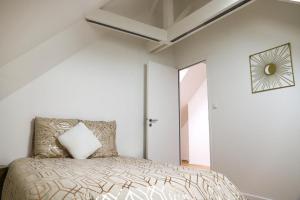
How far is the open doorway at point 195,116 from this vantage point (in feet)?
16.1

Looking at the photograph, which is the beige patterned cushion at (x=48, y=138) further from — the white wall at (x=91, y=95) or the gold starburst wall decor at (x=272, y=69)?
the gold starburst wall decor at (x=272, y=69)

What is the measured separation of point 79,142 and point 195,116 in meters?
3.37

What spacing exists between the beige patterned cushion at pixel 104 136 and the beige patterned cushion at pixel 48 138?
0.31 m

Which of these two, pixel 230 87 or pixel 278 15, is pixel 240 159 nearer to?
pixel 230 87

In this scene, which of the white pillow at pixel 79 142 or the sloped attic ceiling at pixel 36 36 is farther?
the white pillow at pixel 79 142

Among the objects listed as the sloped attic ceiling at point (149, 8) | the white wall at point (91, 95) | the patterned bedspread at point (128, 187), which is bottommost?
the patterned bedspread at point (128, 187)

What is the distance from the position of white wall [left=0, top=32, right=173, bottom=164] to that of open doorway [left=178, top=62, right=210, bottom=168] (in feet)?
4.53

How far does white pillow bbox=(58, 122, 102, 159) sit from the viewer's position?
7.56ft

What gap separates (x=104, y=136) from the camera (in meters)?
2.66

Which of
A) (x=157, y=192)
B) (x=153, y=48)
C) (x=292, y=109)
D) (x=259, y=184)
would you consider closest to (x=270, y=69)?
(x=292, y=109)

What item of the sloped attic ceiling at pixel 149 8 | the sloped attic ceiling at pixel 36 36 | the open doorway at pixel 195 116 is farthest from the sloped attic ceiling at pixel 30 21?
the open doorway at pixel 195 116

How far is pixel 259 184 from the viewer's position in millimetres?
2447

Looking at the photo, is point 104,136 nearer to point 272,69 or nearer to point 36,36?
point 36,36

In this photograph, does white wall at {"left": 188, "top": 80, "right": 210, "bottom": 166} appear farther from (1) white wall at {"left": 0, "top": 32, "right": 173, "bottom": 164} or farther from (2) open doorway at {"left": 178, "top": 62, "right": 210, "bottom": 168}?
(1) white wall at {"left": 0, "top": 32, "right": 173, "bottom": 164}
